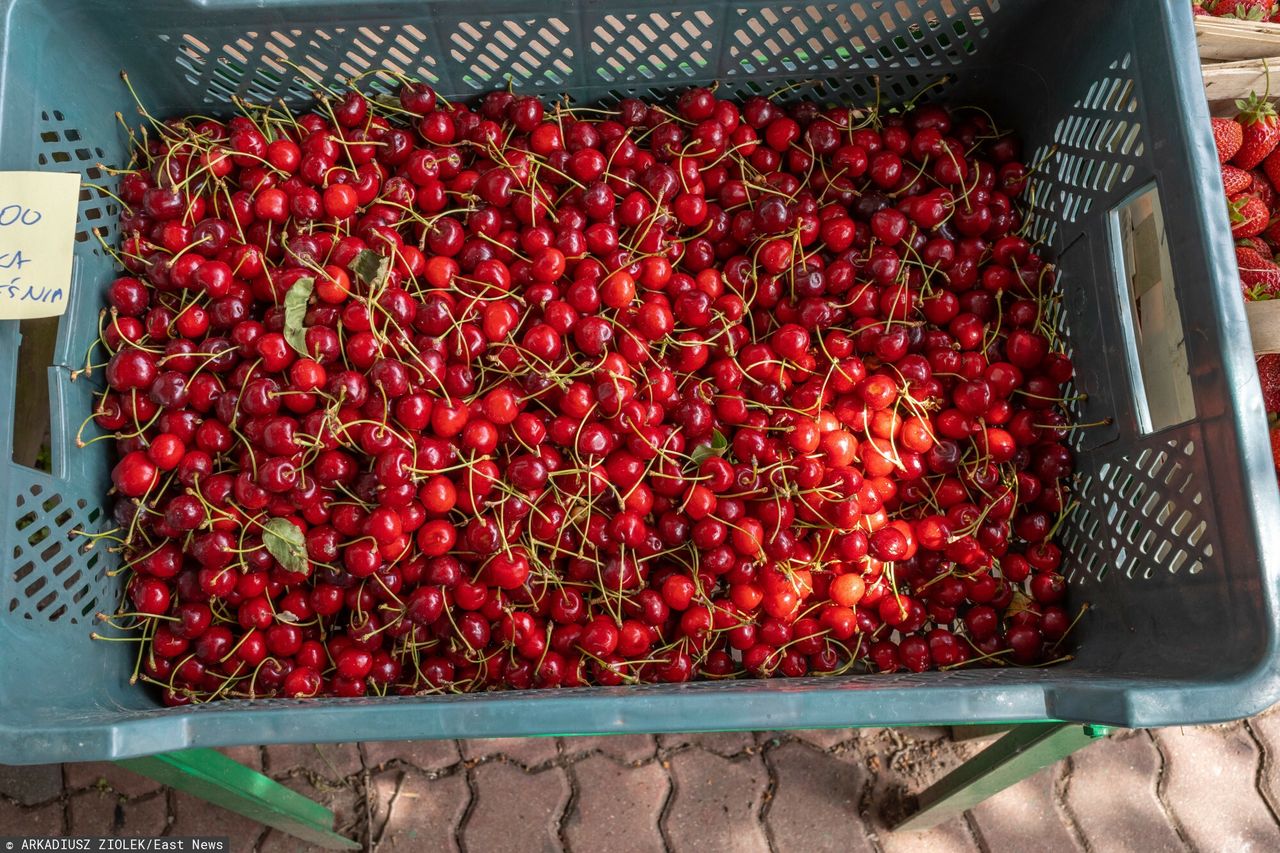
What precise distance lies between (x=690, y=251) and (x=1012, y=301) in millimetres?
656

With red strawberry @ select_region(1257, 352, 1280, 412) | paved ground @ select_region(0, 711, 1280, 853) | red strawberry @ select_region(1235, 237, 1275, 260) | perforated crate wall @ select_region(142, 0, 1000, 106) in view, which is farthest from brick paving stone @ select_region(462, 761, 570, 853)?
red strawberry @ select_region(1235, 237, 1275, 260)

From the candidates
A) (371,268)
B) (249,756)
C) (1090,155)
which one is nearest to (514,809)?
(249,756)

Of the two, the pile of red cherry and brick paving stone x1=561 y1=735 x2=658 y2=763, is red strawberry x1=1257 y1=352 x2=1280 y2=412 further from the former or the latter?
brick paving stone x1=561 y1=735 x2=658 y2=763

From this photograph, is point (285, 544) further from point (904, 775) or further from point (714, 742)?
point (904, 775)

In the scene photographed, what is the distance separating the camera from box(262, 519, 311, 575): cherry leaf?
1554mm

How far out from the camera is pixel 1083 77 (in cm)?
170

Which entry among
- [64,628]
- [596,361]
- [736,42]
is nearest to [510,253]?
[596,361]

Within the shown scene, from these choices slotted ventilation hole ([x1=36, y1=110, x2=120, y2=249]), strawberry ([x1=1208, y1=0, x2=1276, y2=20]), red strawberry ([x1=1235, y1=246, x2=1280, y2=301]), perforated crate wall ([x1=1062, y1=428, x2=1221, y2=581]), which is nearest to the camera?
perforated crate wall ([x1=1062, y1=428, x2=1221, y2=581])

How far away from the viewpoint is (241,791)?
1.69 metres

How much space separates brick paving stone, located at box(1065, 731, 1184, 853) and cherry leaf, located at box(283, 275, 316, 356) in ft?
6.72

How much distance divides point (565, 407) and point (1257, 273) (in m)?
1.52

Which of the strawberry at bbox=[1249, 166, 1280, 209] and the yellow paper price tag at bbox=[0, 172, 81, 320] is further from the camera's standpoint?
the strawberry at bbox=[1249, 166, 1280, 209]

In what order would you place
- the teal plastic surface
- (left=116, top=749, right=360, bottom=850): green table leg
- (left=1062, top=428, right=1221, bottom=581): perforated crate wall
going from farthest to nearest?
(left=116, top=749, right=360, bottom=850): green table leg
(left=1062, top=428, right=1221, bottom=581): perforated crate wall
the teal plastic surface

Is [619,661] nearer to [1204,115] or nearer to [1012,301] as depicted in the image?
[1012,301]
